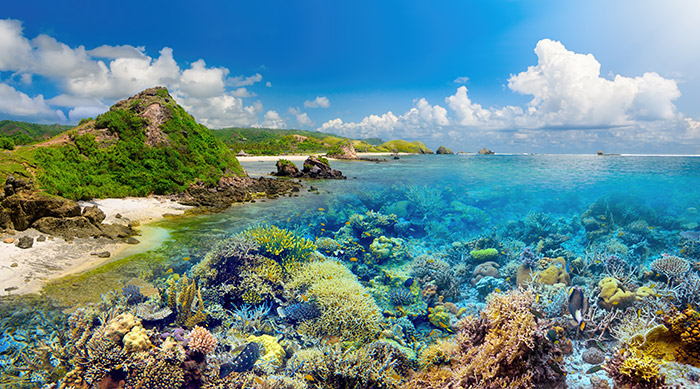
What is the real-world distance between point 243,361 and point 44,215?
10.2 meters

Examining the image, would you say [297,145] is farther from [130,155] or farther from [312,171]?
[130,155]

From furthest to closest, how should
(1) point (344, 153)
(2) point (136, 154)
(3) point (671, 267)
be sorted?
(1) point (344, 153)
(2) point (136, 154)
(3) point (671, 267)

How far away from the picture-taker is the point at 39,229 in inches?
354

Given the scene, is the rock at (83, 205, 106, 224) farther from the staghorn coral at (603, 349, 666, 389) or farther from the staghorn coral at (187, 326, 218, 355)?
the staghorn coral at (603, 349, 666, 389)

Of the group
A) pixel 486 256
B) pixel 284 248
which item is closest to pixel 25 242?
pixel 284 248

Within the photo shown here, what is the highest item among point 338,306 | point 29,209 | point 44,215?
point 29,209

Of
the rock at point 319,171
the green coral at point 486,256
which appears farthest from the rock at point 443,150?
the green coral at point 486,256

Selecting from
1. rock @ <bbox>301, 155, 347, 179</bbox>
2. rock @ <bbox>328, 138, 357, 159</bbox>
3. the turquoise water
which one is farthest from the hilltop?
the turquoise water

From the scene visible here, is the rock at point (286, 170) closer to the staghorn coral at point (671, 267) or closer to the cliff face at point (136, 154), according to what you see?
the cliff face at point (136, 154)

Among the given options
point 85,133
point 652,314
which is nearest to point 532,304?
point 652,314

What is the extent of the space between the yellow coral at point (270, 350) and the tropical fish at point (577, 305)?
17.1 feet

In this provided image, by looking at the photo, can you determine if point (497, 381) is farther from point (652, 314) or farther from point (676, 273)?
point (676, 273)

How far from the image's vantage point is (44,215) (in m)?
9.49

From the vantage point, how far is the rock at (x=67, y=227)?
9.03 metres
